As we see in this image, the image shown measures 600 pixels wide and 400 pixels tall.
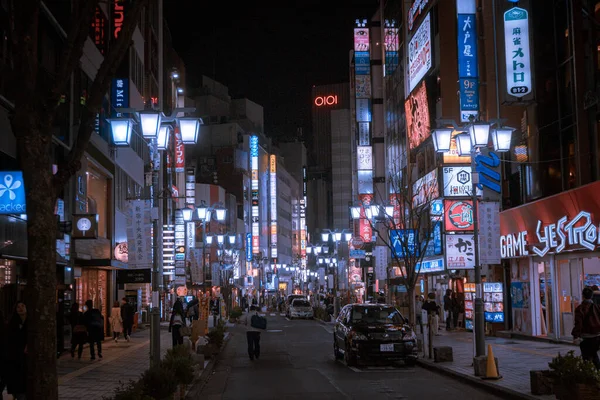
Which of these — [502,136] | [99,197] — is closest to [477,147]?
[502,136]

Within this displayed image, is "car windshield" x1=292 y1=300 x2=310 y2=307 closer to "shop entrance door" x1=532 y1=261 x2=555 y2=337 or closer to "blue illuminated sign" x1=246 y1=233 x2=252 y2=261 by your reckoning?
"shop entrance door" x1=532 y1=261 x2=555 y2=337

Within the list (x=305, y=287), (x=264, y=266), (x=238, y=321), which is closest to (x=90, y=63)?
(x=238, y=321)

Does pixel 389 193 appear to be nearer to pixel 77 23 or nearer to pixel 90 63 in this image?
pixel 90 63

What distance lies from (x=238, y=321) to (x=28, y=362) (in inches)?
1960

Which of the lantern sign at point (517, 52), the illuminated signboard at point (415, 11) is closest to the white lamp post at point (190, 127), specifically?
the lantern sign at point (517, 52)

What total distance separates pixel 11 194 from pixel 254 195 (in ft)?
336

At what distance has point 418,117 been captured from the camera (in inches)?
1853

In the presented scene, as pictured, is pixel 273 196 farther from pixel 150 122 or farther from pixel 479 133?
pixel 150 122

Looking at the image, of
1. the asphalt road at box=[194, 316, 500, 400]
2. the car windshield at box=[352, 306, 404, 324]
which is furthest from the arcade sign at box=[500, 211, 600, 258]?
the asphalt road at box=[194, 316, 500, 400]

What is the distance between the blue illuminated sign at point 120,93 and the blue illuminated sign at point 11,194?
19.3 m

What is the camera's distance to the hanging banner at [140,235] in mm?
20047

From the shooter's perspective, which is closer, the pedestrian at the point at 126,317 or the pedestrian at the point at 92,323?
the pedestrian at the point at 92,323

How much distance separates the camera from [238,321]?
57.9m

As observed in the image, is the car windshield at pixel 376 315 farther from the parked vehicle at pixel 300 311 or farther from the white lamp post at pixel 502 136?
the parked vehicle at pixel 300 311
